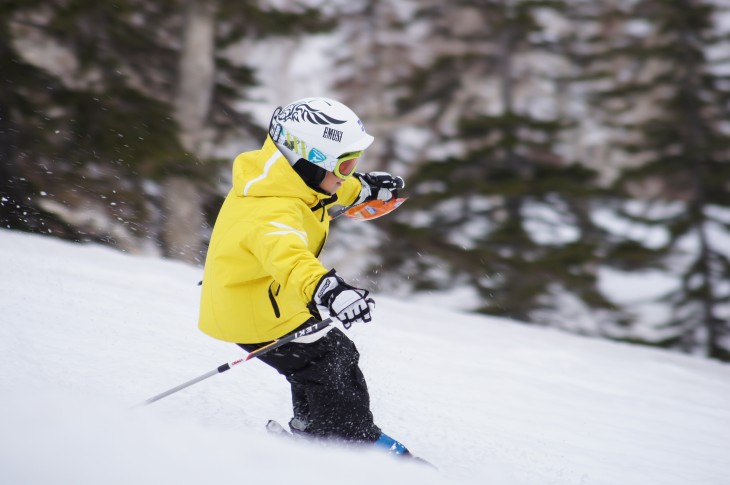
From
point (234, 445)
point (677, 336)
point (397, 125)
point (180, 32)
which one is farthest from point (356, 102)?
point (234, 445)

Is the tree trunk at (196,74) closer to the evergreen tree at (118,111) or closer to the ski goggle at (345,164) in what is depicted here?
the evergreen tree at (118,111)

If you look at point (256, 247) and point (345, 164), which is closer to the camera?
point (256, 247)

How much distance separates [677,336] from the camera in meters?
12.7

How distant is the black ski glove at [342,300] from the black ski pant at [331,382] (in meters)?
0.49

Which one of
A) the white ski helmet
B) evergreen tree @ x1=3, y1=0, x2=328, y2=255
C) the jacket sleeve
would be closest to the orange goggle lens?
the white ski helmet

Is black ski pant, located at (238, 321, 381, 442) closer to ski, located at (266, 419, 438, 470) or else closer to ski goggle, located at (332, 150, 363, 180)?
ski, located at (266, 419, 438, 470)

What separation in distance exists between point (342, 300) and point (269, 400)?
167 cm

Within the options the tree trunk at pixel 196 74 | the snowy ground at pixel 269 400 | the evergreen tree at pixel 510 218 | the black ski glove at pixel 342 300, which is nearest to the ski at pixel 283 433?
the snowy ground at pixel 269 400

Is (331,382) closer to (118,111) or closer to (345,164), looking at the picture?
(345,164)

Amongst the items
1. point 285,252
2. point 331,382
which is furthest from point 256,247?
point 331,382

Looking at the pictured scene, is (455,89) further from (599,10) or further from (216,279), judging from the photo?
(216,279)

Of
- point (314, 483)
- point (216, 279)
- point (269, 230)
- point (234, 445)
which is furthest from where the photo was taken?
point (216, 279)

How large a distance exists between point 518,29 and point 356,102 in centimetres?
433

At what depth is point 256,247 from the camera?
9.71 feet
